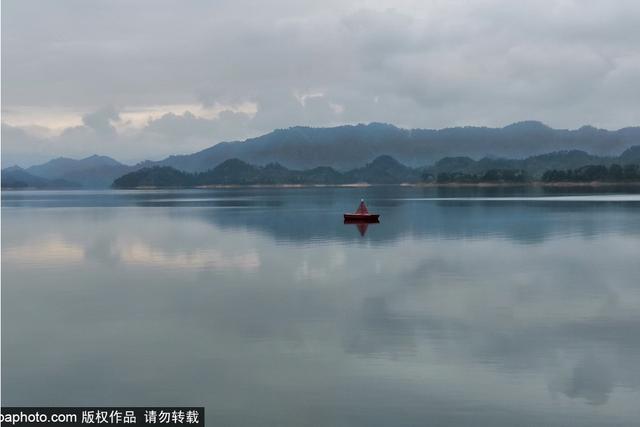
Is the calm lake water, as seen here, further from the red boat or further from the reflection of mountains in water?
the red boat

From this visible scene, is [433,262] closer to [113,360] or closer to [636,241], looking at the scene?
[636,241]

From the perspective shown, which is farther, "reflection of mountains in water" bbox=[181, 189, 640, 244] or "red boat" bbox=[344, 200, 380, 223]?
"red boat" bbox=[344, 200, 380, 223]

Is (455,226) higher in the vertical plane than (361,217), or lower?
lower

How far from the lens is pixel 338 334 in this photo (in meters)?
24.1

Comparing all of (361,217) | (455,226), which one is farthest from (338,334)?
(361,217)

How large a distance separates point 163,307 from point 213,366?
33.9ft

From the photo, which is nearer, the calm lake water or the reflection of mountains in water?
the calm lake water

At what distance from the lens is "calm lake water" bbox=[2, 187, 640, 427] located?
16.9 metres

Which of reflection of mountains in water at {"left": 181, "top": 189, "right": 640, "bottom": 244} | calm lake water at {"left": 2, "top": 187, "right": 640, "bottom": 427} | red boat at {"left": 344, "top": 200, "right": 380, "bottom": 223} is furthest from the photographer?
red boat at {"left": 344, "top": 200, "right": 380, "bottom": 223}

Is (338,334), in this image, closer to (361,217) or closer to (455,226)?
(455,226)

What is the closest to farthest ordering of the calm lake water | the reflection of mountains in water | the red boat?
the calm lake water < the reflection of mountains in water < the red boat

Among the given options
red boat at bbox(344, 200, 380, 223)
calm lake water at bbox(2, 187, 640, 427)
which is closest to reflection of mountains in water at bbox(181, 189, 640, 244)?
red boat at bbox(344, 200, 380, 223)

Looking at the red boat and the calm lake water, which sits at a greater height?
the red boat

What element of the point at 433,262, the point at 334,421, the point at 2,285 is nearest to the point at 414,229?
the point at 433,262
